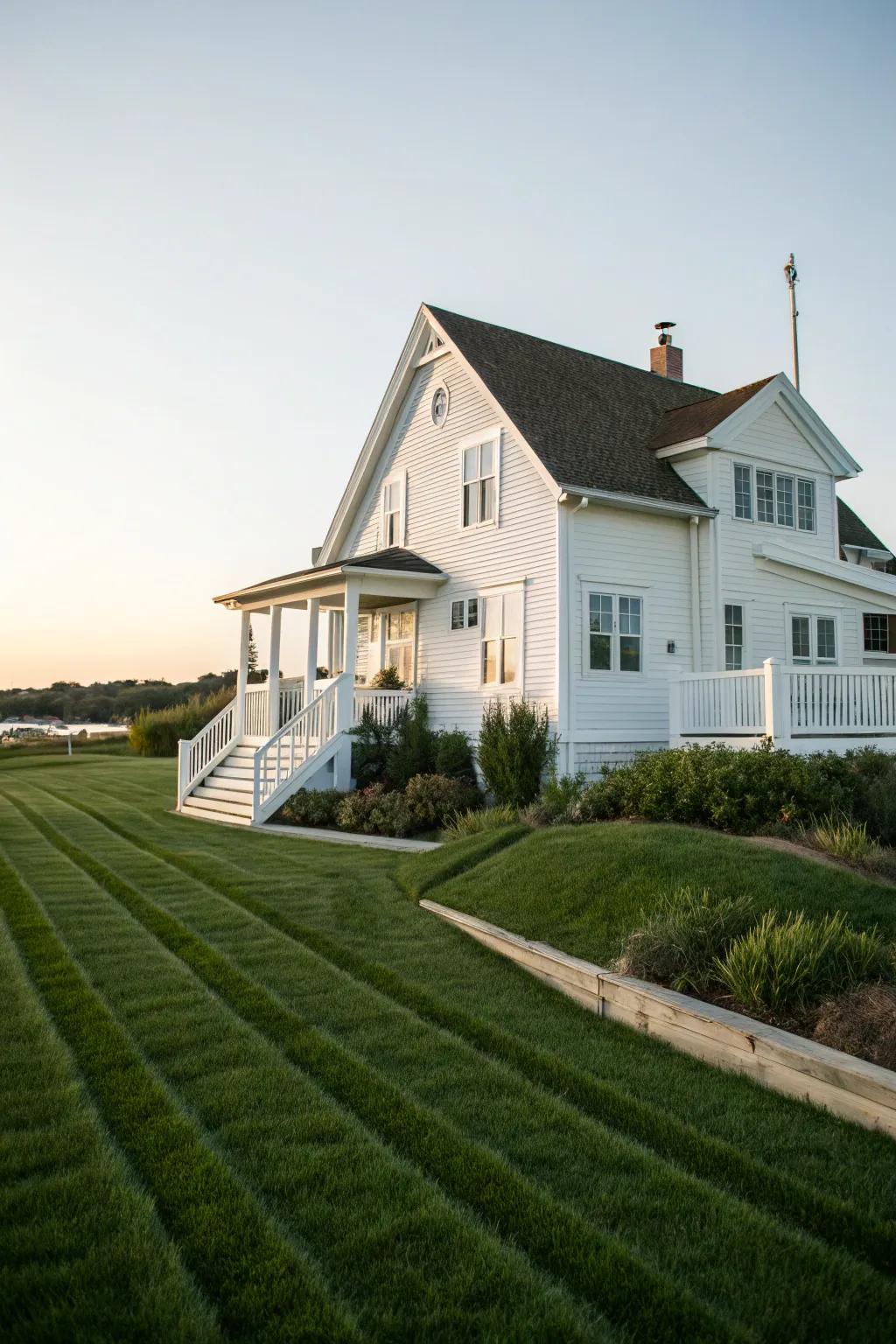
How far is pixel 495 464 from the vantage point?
1781 centimetres

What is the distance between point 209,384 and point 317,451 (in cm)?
381

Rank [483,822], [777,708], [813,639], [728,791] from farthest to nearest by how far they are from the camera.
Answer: [813,639]
[777,708]
[483,822]
[728,791]

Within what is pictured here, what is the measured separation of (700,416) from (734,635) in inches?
175

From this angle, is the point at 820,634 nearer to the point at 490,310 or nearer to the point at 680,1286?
the point at 490,310

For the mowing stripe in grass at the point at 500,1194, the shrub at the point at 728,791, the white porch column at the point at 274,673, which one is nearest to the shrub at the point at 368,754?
the white porch column at the point at 274,673

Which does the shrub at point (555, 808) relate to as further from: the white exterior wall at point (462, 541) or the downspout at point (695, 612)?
the downspout at point (695, 612)

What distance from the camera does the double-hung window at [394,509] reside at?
67.3ft

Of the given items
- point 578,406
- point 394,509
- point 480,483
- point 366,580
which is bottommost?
point 366,580

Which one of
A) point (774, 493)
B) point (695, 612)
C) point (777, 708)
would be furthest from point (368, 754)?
point (774, 493)

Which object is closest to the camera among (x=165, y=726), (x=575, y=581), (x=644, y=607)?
(x=575, y=581)

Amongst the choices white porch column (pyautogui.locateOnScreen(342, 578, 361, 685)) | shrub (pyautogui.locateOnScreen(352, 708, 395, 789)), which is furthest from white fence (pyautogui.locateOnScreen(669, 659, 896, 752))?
white porch column (pyautogui.locateOnScreen(342, 578, 361, 685))

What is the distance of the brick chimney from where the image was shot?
23.8m

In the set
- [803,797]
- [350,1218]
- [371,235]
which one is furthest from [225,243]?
[350,1218]

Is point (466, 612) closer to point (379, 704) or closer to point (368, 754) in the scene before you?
point (379, 704)
